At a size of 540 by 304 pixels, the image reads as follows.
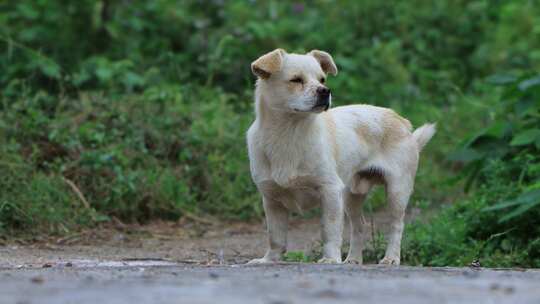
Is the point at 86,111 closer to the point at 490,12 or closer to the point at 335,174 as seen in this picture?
the point at 335,174

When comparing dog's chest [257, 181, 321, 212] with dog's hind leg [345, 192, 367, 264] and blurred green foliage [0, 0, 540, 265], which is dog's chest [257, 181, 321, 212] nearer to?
dog's hind leg [345, 192, 367, 264]

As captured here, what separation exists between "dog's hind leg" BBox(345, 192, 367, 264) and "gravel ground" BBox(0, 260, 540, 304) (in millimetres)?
1755

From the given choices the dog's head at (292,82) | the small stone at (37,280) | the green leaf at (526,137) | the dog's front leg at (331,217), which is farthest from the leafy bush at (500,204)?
the small stone at (37,280)

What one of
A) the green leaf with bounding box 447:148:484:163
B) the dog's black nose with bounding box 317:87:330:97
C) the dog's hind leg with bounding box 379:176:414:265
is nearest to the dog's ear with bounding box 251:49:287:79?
the dog's black nose with bounding box 317:87:330:97

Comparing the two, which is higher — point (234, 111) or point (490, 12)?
point (490, 12)

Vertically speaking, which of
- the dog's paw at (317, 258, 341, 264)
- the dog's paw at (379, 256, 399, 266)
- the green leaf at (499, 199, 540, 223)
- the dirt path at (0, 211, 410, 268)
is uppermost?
Result: the green leaf at (499, 199, 540, 223)

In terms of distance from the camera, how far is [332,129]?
21.0 ft

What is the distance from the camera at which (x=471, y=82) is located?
13484mm

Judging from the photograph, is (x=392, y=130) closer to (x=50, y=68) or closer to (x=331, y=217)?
(x=331, y=217)

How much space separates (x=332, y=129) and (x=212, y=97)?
14.5 ft

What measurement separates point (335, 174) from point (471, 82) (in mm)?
7756

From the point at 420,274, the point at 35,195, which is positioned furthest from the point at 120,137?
the point at 420,274

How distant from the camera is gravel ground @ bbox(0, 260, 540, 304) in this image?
3.68 meters

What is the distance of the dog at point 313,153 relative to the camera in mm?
6043
